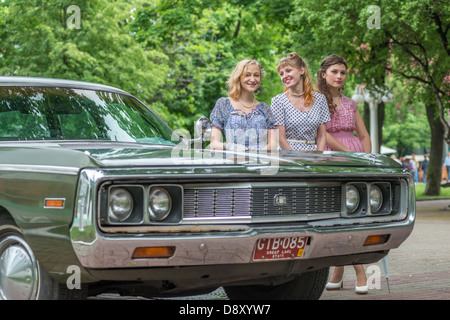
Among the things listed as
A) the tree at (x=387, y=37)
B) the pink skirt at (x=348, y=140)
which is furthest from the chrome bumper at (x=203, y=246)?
the tree at (x=387, y=37)

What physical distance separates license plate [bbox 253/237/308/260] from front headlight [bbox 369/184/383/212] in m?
0.77

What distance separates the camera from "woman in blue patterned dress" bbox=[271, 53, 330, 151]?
6.47 m

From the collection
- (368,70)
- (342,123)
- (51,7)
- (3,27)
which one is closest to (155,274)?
(342,123)

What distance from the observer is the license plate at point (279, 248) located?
428 centimetres

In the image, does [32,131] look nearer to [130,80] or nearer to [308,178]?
[308,178]

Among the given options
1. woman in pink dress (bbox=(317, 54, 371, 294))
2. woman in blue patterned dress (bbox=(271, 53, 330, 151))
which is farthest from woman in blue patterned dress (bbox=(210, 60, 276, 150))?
woman in pink dress (bbox=(317, 54, 371, 294))

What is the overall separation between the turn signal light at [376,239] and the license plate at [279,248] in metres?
0.59

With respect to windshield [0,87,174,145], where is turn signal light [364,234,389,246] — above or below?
below

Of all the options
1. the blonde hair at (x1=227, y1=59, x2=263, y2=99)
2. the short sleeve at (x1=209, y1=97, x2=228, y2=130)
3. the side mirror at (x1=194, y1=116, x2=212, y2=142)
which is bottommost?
the side mirror at (x1=194, y1=116, x2=212, y2=142)

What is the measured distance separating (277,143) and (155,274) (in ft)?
8.04

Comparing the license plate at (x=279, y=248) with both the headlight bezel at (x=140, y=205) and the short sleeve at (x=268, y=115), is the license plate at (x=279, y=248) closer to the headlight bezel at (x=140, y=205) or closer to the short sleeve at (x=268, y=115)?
the headlight bezel at (x=140, y=205)

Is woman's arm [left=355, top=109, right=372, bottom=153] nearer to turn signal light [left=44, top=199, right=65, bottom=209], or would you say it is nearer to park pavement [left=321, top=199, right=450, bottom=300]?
park pavement [left=321, top=199, right=450, bottom=300]

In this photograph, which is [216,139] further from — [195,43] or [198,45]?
[195,43]
